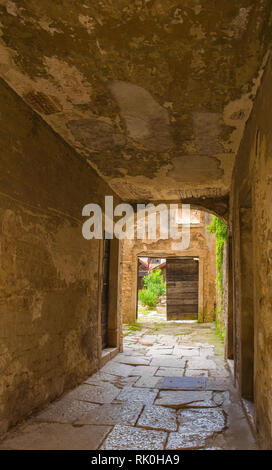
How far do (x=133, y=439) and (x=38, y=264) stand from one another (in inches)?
65.2

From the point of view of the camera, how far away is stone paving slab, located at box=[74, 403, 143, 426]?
2988 mm

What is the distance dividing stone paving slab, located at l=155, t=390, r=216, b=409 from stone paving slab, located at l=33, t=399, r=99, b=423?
29.2 inches

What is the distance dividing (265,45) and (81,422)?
10.6 ft

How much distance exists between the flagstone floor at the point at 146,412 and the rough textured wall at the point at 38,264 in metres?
0.22

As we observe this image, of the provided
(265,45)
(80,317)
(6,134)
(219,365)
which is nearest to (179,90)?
(265,45)

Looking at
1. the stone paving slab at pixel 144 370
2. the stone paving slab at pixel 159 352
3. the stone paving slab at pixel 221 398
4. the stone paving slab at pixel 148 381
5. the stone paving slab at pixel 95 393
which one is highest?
the stone paving slab at pixel 221 398

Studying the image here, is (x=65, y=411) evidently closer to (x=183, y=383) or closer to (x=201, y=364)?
(x=183, y=383)

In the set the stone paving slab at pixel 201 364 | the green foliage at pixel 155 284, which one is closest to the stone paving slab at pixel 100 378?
the stone paving slab at pixel 201 364

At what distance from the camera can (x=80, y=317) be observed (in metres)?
4.11

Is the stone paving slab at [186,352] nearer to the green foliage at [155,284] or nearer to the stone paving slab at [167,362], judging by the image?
the stone paving slab at [167,362]

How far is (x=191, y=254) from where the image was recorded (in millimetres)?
10344

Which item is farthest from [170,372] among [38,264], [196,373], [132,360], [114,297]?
A: [38,264]

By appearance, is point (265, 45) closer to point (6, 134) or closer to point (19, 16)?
point (19, 16)

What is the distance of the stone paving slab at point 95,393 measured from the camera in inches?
140
